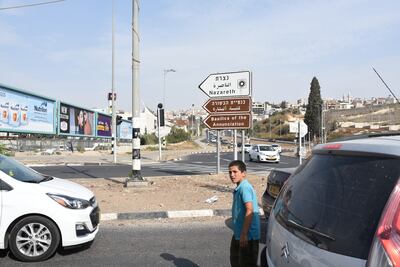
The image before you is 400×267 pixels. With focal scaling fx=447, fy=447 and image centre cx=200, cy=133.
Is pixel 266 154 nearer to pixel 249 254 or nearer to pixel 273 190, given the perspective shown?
pixel 273 190

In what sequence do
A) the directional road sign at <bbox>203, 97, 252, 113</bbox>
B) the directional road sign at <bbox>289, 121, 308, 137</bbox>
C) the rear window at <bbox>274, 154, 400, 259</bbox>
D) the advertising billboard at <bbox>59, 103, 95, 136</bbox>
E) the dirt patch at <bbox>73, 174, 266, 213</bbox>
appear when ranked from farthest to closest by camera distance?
the advertising billboard at <bbox>59, 103, 95, 136</bbox>, the directional road sign at <bbox>289, 121, 308, 137</bbox>, the directional road sign at <bbox>203, 97, 252, 113</bbox>, the dirt patch at <bbox>73, 174, 266, 213</bbox>, the rear window at <bbox>274, 154, 400, 259</bbox>

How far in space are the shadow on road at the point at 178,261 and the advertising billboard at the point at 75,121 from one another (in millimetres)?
38744

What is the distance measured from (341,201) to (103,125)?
58.0 meters

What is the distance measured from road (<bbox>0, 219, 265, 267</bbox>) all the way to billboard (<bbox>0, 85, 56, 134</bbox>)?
89.3 feet

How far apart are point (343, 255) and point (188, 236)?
564cm

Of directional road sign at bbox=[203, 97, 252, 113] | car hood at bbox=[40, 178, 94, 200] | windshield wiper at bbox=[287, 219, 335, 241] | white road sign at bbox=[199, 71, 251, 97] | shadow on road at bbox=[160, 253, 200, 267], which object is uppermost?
white road sign at bbox=[199, 71, 251, 97]

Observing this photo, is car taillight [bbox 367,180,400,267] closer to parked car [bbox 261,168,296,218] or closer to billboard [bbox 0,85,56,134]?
parked car [bbox 261,168,296,218]

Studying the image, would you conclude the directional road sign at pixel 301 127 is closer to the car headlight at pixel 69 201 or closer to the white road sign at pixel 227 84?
the white road sign at pixel 227 84

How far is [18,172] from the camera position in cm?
659

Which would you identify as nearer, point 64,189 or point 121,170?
point 64,189

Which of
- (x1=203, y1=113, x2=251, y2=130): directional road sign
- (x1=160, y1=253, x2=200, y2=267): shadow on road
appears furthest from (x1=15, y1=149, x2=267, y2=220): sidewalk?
(x1=160, y1=253, x2=200, y2=267): shadow on road

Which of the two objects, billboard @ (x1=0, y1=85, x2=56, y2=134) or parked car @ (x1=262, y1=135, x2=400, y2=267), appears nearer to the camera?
parked car @ (x1=262, y1=135, x2=400, y2=267)

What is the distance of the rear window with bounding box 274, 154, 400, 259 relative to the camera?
6.48ft

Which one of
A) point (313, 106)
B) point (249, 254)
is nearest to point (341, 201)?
point (249, 254)
